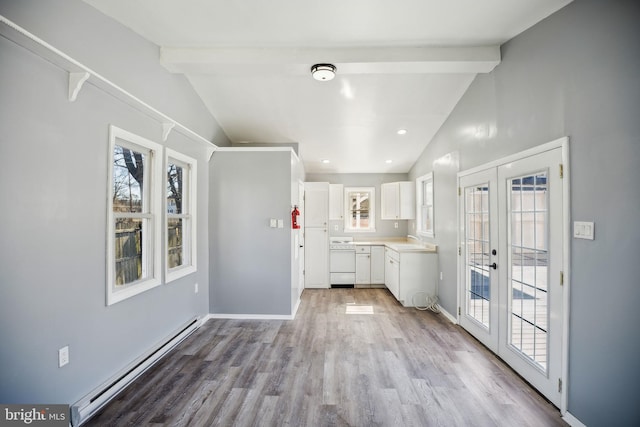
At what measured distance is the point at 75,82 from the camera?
1953 mm

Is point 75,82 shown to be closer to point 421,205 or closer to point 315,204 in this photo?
point 315,204

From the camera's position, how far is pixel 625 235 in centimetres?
169

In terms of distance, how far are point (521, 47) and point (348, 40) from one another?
58.1 inches

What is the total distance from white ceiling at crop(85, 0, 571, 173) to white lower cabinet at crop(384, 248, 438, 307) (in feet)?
6.41

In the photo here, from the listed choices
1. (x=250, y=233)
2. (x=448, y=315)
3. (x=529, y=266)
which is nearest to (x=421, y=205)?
(x=448, y=315)

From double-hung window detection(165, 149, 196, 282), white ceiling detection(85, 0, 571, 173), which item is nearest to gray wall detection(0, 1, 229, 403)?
white ceiling detection(85, 0, 571, 173)

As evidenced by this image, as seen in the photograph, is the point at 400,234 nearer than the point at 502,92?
No

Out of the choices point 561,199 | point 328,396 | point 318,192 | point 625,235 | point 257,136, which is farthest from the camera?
point 318,192

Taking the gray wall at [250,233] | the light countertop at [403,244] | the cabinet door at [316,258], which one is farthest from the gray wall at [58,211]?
the light countertop at [403,244]

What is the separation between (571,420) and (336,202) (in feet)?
15.2

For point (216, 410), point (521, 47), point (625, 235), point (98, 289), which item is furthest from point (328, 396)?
point (521, 47)

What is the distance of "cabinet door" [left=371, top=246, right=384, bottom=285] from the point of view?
5.80m

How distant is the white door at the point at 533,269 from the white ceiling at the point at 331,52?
3.90ft

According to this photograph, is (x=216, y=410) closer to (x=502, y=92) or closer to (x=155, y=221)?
(x=155, y=221)
